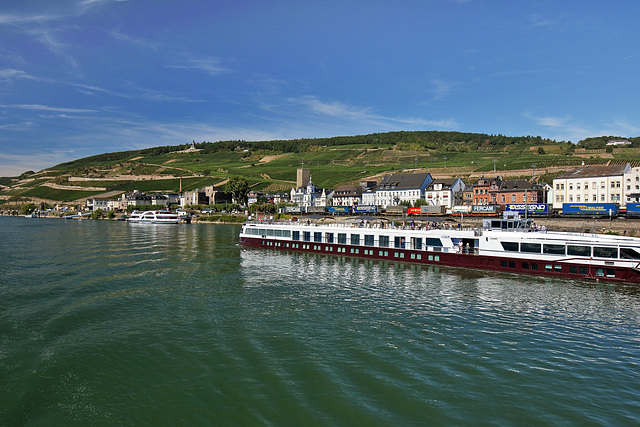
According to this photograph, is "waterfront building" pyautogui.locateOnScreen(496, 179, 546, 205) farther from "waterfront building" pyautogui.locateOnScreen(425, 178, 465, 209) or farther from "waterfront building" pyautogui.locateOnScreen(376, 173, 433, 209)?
"waterfront building" pyautogui.locateOnScreen(376, 173, 433, 209)

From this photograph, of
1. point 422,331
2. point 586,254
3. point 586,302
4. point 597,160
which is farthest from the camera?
point 597,160

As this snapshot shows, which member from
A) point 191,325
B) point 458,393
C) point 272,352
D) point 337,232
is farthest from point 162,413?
point 337,232

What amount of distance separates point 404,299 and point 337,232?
30.0 meters

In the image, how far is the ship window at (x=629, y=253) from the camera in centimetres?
4006

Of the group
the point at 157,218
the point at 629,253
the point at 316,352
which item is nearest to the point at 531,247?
the point at 629,253

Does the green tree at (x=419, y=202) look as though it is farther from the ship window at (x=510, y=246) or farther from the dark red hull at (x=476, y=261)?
the ship window at (x=510, y=246)

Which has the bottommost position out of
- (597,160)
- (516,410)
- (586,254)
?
(516,410)

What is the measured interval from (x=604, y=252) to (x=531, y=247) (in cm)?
679

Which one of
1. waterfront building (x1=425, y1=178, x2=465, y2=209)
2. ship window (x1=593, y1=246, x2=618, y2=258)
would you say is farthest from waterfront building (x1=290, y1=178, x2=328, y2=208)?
ship window (x1=593, y1=246, x2=618, y2=258)

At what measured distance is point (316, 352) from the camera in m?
22.1

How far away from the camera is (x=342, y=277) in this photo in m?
44.3

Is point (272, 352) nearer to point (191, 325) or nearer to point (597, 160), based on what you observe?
point (191, 325)

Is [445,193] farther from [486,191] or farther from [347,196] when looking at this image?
[347,196]

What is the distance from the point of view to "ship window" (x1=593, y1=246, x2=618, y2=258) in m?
41.1
